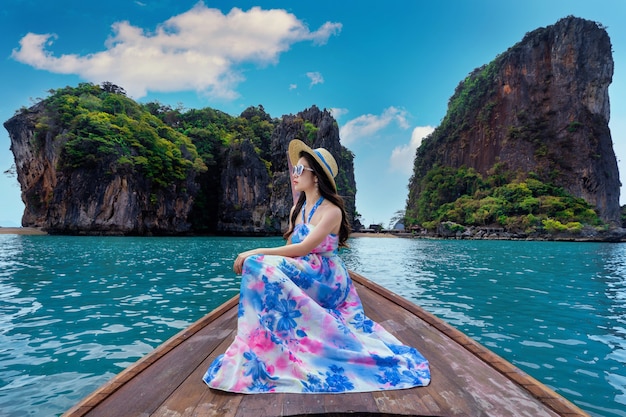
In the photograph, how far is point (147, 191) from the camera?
108 feet

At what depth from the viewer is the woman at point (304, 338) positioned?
162cm

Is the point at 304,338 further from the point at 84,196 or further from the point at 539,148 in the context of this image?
the point at 539,148

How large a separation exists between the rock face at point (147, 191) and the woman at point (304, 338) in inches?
1314

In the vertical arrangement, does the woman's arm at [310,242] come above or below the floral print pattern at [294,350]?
above

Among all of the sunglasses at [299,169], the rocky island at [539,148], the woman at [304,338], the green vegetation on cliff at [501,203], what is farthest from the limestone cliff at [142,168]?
the woman at [304,338]

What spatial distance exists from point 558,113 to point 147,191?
60.6 meters

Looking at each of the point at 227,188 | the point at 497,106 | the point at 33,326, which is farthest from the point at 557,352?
the point at 497,106

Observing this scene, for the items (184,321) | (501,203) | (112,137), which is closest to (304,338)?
(184,321)

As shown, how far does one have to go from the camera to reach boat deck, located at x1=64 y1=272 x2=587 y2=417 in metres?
1.40

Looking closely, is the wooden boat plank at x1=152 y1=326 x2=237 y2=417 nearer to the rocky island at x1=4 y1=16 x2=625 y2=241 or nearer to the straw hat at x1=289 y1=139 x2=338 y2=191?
the straw hat at x1=289 y1=139 x2=338 y2=191

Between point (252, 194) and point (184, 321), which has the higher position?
point (252, 194)

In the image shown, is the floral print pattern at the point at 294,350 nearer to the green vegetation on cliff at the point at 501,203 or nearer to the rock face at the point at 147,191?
the rock face at the point at 147,191

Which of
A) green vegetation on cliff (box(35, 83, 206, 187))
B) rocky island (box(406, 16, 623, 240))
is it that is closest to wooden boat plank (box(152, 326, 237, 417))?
green vegetation on cliff (box(35, 83, 206, 187))

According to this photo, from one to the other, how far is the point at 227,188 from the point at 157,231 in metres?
8.93
